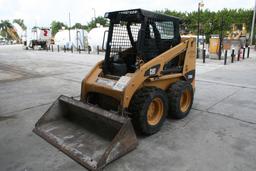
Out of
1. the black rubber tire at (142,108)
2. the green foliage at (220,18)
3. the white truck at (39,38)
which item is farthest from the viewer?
the green foliage at (220,18)

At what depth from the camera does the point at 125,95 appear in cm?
327

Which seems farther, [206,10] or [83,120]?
[206,10]

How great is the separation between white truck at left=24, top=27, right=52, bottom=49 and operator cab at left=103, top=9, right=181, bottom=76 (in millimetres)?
26473

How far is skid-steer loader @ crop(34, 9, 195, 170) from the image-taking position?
3007mm

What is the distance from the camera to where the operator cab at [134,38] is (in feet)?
12.0

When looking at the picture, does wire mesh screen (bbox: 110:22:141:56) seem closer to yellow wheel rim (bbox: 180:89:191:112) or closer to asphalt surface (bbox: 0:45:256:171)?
yellow wheel rim (bbox: 180:89:191:112)

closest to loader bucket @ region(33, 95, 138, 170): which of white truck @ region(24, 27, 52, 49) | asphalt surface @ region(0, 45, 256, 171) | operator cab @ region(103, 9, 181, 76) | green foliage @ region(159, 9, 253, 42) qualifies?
asphalt surface @ region(0, 45, 256, 171)

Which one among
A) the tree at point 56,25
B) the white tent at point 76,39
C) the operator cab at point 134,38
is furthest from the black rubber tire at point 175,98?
the tree at point 56,25

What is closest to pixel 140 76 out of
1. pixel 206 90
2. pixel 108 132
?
pixel 108 132

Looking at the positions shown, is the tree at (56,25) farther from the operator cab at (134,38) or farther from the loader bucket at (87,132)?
the loader bucket at (87,132)

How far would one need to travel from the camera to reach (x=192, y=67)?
15.6ft

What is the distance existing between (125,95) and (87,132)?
2.77 ft

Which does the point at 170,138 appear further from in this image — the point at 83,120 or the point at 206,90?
the point at 206,90

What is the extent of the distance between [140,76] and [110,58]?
0.97 metres
